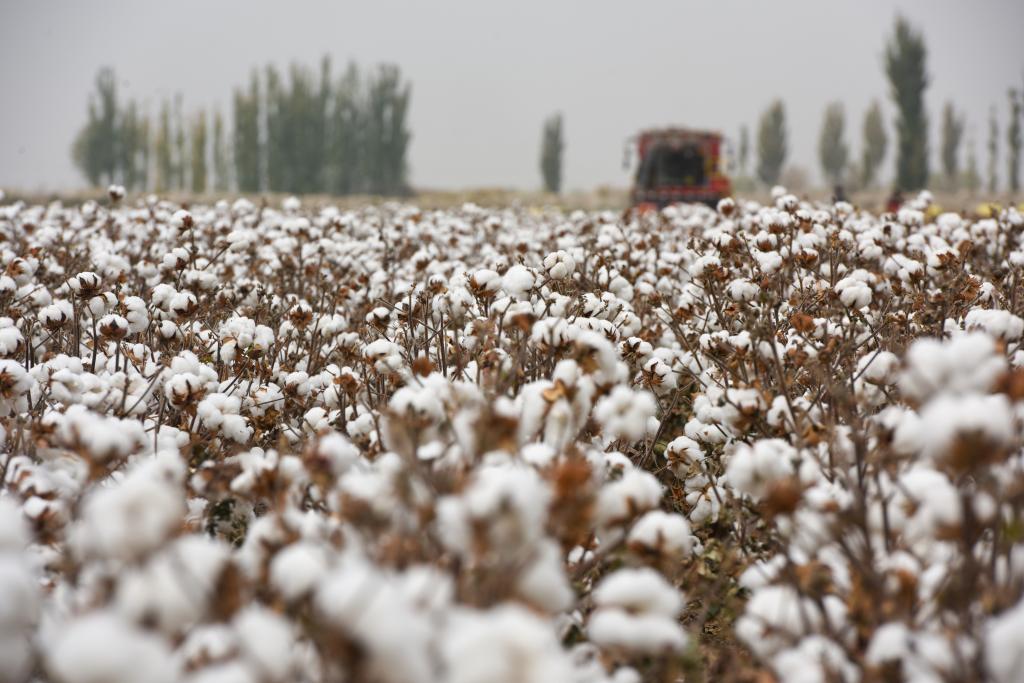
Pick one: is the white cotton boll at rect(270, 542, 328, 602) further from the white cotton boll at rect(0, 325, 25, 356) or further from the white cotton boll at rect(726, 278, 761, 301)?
the white cotton boll at rect(726, 278, 761, 301)

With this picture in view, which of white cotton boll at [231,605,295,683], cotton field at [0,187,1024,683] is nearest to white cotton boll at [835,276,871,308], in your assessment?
cotton field at [0,187,1024,683]

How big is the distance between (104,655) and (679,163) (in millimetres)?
20013

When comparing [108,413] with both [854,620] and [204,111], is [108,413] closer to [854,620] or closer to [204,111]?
[854,620]

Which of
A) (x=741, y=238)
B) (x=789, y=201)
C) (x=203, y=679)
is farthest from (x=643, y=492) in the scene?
(x=789, y=201)

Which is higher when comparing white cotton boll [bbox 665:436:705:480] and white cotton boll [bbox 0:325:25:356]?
white cotton boll [bbox 0:325:25:356]

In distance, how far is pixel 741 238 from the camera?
4.34 m

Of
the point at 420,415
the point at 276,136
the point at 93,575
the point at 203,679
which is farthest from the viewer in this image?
the point at 276,136

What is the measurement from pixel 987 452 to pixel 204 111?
55330 millimetres

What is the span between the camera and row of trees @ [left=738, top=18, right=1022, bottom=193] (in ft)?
105

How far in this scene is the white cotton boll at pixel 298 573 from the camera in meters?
1.07

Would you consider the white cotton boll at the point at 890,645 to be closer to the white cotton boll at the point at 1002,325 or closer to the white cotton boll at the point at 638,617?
the white cotton boll at the point at 638,617

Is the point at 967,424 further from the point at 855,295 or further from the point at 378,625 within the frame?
the point at 855,295

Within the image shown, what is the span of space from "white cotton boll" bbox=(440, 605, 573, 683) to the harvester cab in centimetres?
1918

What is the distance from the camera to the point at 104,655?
913mm
